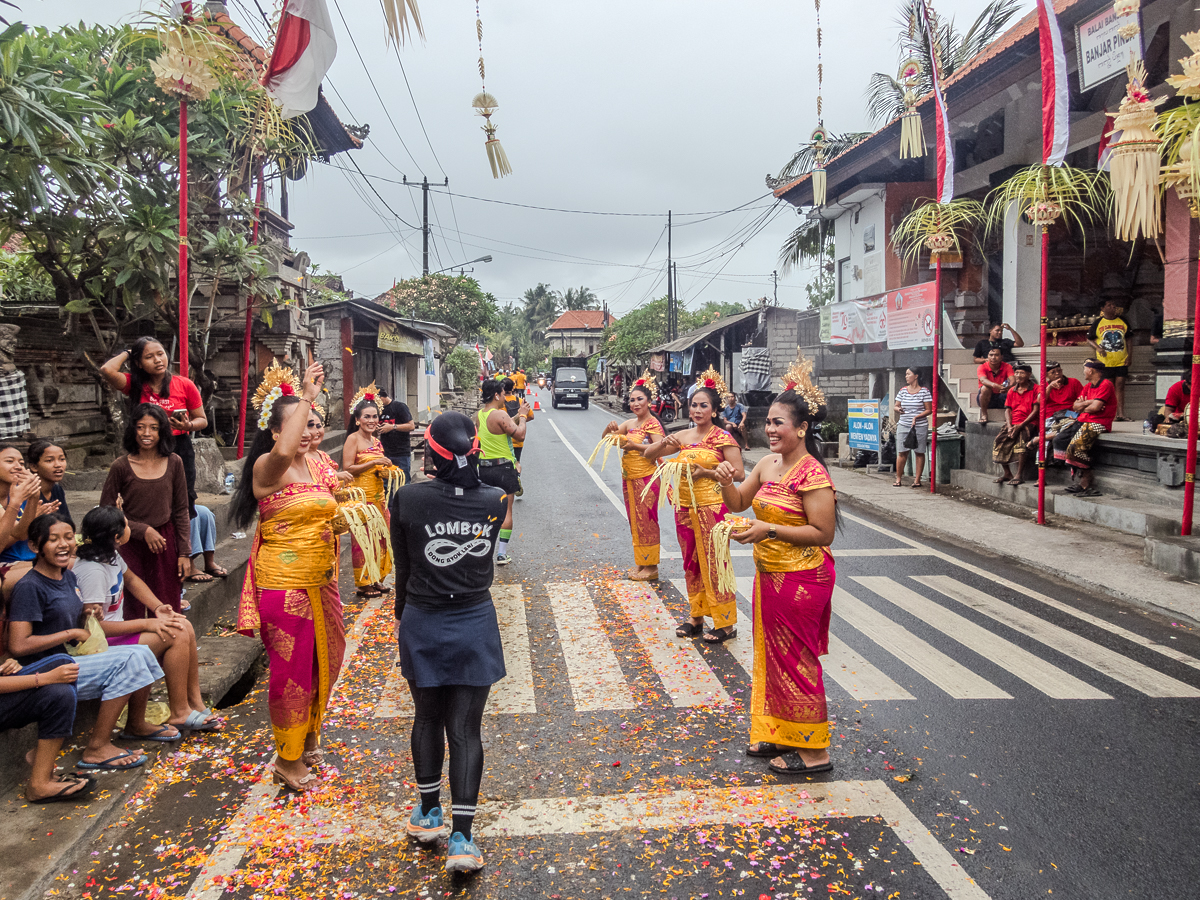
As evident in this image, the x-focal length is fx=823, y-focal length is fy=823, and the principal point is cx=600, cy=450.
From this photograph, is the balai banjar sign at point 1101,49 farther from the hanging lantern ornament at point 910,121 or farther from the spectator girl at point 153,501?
the spectator girl at point 153,501

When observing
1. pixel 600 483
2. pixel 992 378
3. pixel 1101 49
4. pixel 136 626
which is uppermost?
pixel 1101 49

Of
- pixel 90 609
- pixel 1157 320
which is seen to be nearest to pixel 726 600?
pixel 90 609

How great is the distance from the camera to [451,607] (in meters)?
3.40

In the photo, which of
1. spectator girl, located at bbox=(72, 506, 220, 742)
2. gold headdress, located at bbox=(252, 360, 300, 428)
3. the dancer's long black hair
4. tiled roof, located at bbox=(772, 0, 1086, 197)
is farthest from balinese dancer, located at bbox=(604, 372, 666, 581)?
tiled roof, located at bbox=(772, 0, 1086, 197)

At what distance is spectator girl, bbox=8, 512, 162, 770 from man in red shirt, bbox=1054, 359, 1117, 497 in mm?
10925

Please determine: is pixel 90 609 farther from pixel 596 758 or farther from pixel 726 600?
pixel 726 600

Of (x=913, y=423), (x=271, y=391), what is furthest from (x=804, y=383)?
(x=271, y=391)

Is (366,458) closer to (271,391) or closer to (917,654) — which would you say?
(271,391)

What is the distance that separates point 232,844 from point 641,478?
496 cm

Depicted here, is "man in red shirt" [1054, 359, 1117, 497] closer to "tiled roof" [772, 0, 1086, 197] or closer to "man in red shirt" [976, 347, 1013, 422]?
"man in red shirt" [976, 347, 1013, 422]

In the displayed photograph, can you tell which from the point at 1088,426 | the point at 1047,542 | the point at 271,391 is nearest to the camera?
the point at 271,391

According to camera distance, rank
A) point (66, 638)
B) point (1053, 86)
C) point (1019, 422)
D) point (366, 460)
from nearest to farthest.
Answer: point (66, 638) < point (366, 460) < point (1053, 86) < point (1019, 422)

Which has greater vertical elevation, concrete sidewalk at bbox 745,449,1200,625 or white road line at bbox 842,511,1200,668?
concrete sidewalk at bbox 745,449,1200,625

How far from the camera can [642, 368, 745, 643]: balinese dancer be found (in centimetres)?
621
